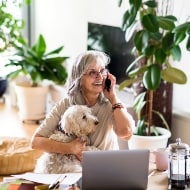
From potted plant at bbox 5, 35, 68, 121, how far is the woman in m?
2.90

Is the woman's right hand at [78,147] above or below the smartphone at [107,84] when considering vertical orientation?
below

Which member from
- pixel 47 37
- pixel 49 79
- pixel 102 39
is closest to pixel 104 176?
pixel 102 39

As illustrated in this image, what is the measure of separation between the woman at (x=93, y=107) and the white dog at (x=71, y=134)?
32 mm

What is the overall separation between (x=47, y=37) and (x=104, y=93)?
3600mm

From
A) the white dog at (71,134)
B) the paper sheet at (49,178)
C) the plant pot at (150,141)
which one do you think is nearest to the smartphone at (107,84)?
the white dog at (71,134)

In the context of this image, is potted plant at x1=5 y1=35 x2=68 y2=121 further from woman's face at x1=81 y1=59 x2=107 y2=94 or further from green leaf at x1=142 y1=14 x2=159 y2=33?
woman's face at x1=81 y1=59 x2=107 y2=94

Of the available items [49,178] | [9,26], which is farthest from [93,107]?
[9,26]

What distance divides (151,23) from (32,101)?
100 inches

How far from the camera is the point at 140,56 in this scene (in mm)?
3605

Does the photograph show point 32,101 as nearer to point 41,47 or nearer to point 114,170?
point 41,47

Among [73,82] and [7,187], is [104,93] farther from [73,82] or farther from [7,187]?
[7,187]

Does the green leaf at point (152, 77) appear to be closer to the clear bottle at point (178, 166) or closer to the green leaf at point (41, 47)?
the clear bottle at point (178, 166)

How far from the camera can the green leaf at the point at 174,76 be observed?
3383mm

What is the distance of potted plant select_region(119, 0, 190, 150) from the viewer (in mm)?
3244
